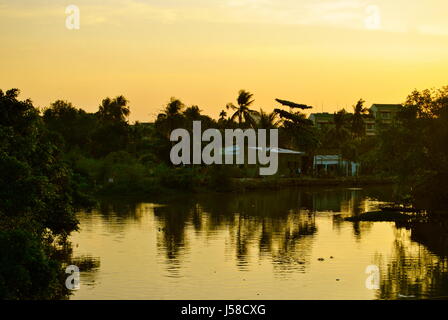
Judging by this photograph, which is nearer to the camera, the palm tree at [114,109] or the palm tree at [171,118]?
the palm tree at [171,118]

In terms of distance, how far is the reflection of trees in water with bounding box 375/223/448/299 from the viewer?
33000 mm

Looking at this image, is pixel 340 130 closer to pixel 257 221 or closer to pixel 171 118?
pixel 171 118

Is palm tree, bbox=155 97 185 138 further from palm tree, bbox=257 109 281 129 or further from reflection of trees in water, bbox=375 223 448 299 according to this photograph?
reflection of trees in water, bbox=375 223 448 299

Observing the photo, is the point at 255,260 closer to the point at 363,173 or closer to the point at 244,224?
the point at 244,224

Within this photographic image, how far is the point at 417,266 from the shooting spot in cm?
3947

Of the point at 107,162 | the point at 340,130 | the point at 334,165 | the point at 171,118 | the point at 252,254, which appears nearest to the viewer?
the point at 252,254

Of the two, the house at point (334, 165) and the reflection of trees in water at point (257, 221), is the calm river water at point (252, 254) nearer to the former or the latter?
the reflection of trees in water at point (257, 221)

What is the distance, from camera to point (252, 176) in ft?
344

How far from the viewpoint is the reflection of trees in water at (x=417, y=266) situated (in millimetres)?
33000

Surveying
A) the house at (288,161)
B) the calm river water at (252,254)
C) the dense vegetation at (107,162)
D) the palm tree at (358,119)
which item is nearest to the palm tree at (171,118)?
the dense vegetation at (107,162)

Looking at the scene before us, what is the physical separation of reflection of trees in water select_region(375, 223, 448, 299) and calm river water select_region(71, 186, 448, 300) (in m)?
0.05

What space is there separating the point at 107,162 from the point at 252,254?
48.9 m

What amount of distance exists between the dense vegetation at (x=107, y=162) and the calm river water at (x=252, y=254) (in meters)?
3.51

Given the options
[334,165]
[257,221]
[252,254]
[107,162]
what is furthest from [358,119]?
[252,254]
